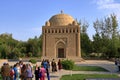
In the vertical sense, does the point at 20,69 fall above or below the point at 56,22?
below

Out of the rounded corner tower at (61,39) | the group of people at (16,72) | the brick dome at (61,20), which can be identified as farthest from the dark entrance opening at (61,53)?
the group of people at (16,72)

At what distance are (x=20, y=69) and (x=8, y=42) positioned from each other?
2431 inches

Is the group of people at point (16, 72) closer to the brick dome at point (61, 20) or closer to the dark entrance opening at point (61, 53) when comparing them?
the dark entrance opening at point (61, 53)

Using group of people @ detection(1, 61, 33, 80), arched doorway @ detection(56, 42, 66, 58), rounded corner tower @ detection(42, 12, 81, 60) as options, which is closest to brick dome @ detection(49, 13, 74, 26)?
rounded corner tower @ detection(42, 12, 81, 60)

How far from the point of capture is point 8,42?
242 feet

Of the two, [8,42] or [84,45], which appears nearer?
[84,45]

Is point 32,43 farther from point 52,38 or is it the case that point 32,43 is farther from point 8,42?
point 52,38

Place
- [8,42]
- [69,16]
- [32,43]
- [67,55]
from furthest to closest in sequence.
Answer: [8,42] < [32,43] < [69,16] < [67,55]

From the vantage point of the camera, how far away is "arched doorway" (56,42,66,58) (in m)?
48.6

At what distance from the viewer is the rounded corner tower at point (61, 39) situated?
4809cm

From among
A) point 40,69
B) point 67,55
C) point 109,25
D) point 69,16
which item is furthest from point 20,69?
point 109,25

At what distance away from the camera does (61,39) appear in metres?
48.8

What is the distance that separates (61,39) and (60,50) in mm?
2056

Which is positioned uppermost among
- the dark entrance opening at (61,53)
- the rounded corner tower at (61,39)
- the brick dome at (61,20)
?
the brick dome at (61,20)
